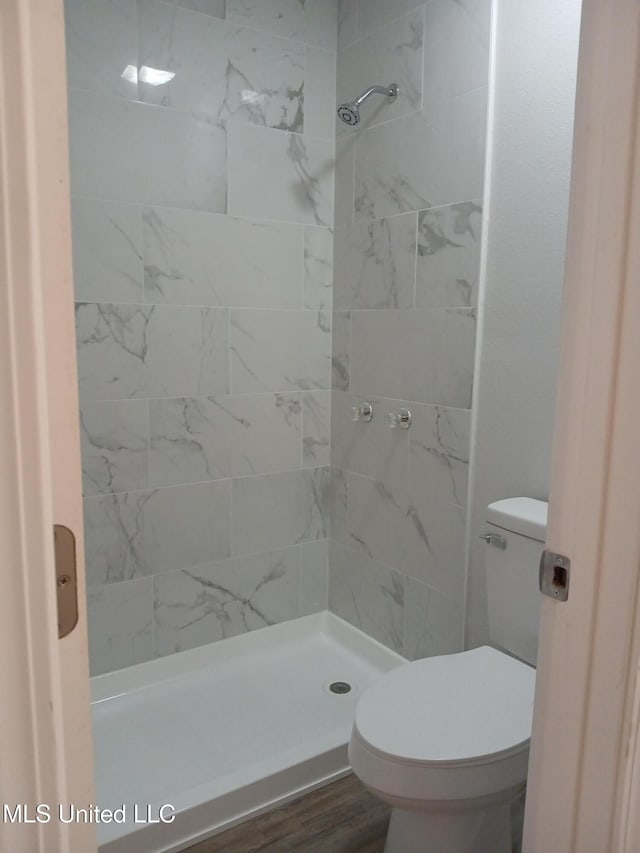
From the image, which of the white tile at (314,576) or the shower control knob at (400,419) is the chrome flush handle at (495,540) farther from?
the white tile at (314,576)

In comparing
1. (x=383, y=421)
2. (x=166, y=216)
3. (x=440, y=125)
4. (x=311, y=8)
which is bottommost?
(x=383, y=421)

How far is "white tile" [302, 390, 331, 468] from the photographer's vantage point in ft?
8.54

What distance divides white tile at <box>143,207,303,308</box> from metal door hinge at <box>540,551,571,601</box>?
1737mm

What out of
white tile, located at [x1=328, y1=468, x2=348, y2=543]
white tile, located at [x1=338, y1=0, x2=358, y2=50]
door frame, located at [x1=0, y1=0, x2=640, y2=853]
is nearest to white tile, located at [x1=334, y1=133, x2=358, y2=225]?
white tile, located at [x1=338, y1=0, x2=358, y2=50]

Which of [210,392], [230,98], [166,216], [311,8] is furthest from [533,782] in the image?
[311,8]

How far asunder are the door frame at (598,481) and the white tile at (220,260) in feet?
5.57

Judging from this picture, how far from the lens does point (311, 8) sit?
93.6 inches

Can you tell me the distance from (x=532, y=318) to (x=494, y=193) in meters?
0.39

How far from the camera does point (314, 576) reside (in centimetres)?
274

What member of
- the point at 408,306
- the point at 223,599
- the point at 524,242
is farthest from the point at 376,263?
the point at 223,599

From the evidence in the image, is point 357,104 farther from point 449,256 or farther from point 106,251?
point 106,251

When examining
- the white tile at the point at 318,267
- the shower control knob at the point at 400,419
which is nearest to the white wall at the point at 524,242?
the shower control knob at the point at 400,419

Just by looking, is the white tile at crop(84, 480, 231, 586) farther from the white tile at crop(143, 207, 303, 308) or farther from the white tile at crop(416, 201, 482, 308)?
the white tile at crop(416, 201, 482, 308)

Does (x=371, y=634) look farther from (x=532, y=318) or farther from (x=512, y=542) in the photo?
(x=532, y=318)
